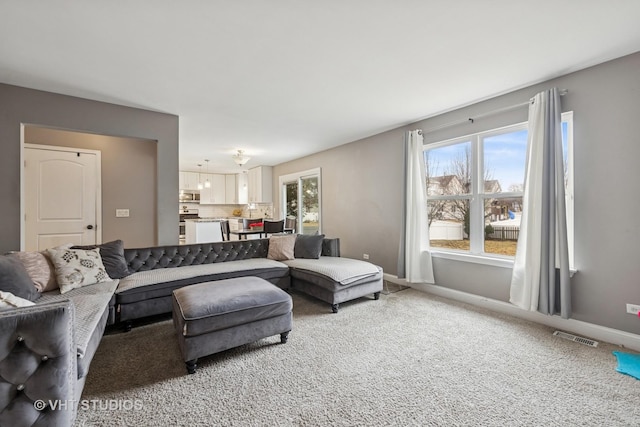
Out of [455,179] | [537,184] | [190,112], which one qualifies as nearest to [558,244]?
[537,184]

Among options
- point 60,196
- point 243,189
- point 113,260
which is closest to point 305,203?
point 243,189

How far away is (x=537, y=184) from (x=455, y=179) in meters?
1.13

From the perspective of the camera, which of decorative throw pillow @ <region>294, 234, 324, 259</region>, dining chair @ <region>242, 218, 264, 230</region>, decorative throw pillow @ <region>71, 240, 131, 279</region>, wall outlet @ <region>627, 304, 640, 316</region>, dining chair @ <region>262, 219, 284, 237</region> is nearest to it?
wall outlet @ <region>627, 304, 640, 316</region>

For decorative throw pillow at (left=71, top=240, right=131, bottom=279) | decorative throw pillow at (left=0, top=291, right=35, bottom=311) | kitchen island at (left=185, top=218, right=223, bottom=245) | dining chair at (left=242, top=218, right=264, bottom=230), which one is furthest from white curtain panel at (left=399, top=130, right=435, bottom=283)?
dining chair at (left=242, top=218, right=264, bottom=230)

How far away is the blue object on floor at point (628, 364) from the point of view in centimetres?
199

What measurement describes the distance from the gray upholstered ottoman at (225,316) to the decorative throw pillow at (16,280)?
1098mm

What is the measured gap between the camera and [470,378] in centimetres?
195

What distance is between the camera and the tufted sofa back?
3.41 meters

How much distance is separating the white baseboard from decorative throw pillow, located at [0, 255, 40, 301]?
14.1ft

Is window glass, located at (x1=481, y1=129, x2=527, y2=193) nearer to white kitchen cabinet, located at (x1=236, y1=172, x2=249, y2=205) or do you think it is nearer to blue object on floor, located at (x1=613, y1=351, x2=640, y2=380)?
blue object on floor, located at (x1=613, y1=351, x2=640, y2=380)

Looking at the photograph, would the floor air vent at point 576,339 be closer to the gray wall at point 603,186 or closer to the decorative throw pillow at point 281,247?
the gray wall at point 603,186

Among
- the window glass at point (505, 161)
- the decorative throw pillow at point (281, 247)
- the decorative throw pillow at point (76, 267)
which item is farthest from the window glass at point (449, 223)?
the decorative throw pillow at point (76, 267)

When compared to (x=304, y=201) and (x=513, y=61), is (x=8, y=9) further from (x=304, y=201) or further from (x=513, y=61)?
(x=304, y=201)

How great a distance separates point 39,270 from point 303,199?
16.6 feet
